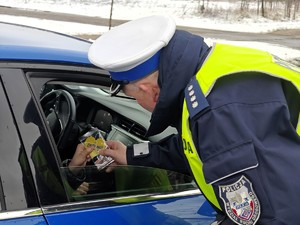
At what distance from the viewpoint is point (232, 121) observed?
1.22m

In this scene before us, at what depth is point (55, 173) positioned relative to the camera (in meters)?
1.60

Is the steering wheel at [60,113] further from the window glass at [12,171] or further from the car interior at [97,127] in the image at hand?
the window glass at [12,171]

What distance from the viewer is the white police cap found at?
1355mm

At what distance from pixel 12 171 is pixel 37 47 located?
523 millimetres

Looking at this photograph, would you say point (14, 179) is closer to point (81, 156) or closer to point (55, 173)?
point (55, 173)

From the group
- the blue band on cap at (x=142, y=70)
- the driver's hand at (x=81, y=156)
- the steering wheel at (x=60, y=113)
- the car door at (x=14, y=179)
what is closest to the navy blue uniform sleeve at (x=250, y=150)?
the blue band on cap at (x=142, y=70)

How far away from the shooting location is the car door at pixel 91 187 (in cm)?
154

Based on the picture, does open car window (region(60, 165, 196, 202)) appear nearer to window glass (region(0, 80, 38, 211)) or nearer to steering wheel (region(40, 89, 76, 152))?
window glass (region(0, 80, 38, 211))

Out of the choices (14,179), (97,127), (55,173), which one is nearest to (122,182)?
(55,173)

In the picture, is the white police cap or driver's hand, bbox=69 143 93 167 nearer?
the white police cap

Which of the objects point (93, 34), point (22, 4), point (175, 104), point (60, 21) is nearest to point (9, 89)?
point (175, 104)

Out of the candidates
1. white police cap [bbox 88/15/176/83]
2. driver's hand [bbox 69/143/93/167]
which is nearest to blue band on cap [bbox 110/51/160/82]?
white police cap [bbox 88/15/176/83]

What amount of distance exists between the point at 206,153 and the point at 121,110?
1184mm

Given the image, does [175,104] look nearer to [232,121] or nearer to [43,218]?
[232,121]
